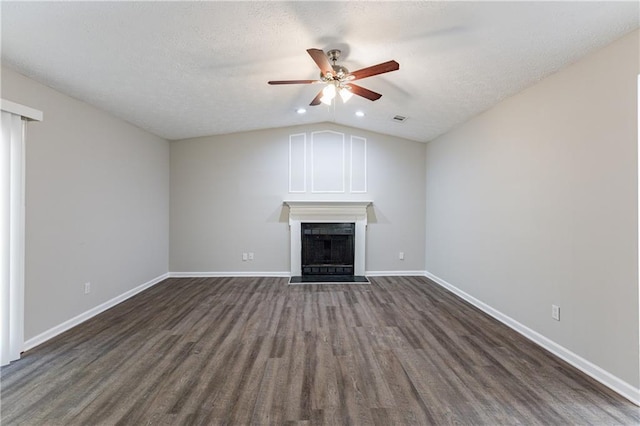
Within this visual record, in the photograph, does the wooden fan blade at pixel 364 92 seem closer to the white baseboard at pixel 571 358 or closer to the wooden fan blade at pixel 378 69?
the wooden fan blade at pixel 378 69

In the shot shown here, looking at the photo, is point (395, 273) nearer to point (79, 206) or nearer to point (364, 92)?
point (364, 92)

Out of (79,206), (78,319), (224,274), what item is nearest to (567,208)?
(79,206)

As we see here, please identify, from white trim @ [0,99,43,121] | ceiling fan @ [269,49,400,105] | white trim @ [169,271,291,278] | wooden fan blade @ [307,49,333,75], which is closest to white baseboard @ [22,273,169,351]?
white trim @ [169,271,291,278]

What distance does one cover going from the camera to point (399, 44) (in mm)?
2574

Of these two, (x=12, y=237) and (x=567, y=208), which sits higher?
(x=567, y=208)

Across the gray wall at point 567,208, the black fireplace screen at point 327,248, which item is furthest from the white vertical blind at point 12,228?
the gray wall at point 567,208

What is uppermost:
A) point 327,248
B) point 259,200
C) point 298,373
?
point 259,200

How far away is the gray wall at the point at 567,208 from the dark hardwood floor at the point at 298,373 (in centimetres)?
35

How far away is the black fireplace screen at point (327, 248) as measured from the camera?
5.67 m

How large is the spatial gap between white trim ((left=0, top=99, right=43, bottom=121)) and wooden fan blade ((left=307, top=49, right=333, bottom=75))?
234cm

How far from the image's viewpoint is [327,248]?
574cm

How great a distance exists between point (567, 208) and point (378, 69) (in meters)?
1.96

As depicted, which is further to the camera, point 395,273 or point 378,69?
point 395,273

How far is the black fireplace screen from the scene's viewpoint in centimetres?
567
